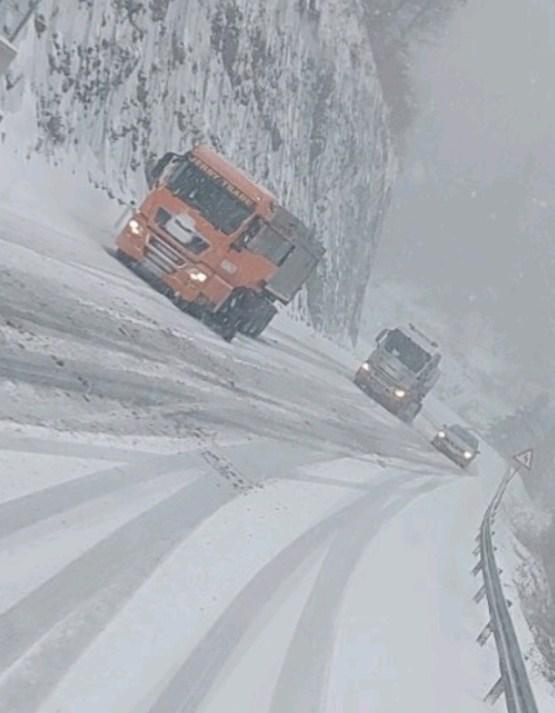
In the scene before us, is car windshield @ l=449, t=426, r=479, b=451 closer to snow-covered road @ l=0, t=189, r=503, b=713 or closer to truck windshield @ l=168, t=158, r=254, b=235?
snow-covered road @ l=0, t=189, r=503, b=713

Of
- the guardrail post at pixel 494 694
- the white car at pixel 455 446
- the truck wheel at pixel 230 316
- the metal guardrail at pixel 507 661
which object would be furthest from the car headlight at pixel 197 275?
the white car at pixel 455 446

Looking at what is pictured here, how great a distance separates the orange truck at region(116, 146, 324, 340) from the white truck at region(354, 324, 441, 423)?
13.1 m

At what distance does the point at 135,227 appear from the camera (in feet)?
62.4

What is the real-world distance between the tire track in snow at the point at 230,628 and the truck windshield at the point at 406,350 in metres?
21.0

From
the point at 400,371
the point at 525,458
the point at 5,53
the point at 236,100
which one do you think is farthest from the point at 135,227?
the point at 400,371

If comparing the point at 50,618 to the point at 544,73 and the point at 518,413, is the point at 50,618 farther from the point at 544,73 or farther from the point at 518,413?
the point at 544,73

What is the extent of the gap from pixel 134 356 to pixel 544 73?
5062 inches

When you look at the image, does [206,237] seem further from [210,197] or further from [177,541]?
[177,541]

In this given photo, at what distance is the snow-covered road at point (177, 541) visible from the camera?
6.03m

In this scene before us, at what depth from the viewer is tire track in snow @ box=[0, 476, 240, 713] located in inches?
204

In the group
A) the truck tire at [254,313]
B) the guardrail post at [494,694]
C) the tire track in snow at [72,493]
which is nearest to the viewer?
the tire track in snow at [72,493]

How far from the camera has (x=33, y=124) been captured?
20.4 meters

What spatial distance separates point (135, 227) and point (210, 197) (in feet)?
5.15

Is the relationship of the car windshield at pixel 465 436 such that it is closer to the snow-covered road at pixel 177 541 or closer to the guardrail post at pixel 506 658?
the snow-covered road at pixel 177 541
